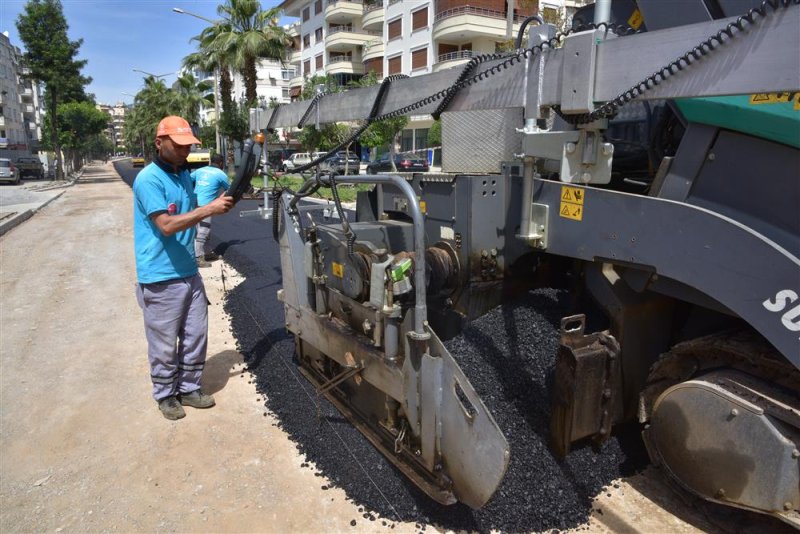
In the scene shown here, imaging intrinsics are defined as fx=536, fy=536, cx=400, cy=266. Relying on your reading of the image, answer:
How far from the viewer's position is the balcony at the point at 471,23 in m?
30.3

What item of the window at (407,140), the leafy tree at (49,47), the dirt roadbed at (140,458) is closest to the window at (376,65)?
the window at (407,140)

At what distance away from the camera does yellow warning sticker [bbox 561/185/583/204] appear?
8.13ft

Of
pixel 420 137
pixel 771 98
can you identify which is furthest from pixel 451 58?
pixel 771 98

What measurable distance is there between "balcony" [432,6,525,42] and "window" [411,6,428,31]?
1.98m

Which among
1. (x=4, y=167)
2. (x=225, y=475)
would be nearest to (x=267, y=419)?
(x=225, y=475)

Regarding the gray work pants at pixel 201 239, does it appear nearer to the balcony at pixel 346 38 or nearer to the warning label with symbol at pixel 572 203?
the warning label with symbol at pixel 572 203

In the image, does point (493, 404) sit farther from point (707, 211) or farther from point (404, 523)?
point (707, 211)

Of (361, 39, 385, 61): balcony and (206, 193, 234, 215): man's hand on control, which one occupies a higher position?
(361, 39, 385, 61): balcony

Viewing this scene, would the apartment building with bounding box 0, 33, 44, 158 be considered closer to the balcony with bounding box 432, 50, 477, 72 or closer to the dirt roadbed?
the balcony with bounding box 432, 50, 477, 72

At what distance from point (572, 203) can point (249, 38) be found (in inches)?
969

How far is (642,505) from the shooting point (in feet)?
8.50

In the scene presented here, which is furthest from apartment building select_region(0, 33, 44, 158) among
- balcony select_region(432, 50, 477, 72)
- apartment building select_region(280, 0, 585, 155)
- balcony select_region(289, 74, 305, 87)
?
balcony select_region(432, 50, 477, 72)

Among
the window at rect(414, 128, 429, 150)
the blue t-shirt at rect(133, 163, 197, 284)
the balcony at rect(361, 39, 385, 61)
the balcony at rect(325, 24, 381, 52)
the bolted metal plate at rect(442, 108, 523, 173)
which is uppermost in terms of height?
the balcony at rect(325, 24, 381, 52)

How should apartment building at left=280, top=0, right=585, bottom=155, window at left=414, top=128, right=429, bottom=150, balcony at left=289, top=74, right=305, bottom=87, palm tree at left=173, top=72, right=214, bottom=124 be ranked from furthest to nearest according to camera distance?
1. balcony at left=289, top=74, right=305, bottom=87
2. palm tree at left=173, top=72, right=214, bottom=124
3. window at left=414, top=128, right=429, bottom=150
4. apartment building at left=280, top=0, right=585, bottom=155
